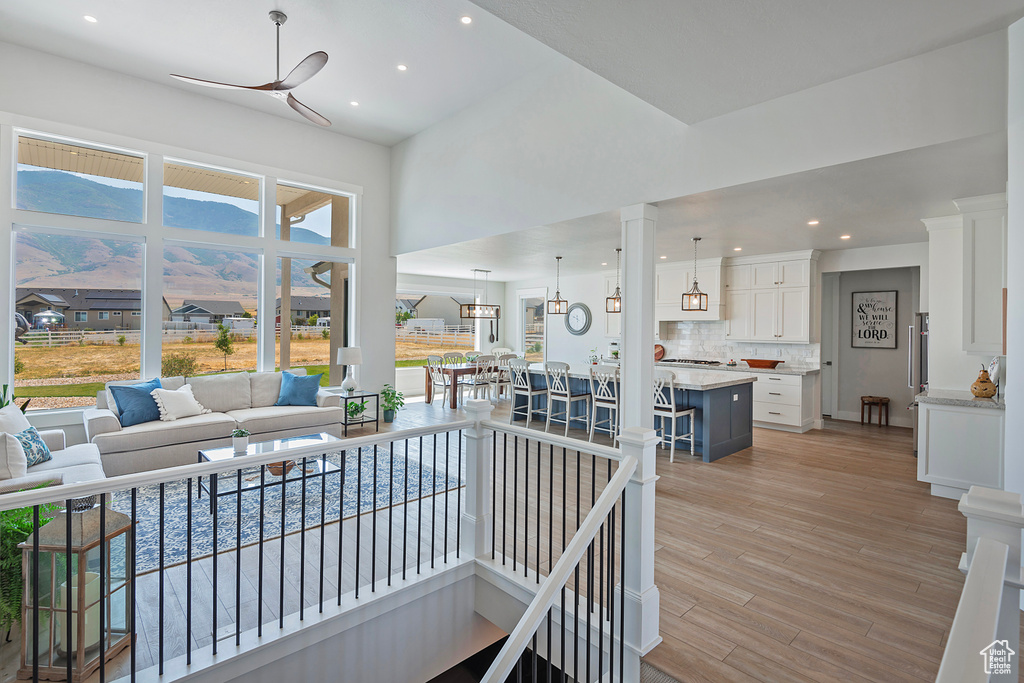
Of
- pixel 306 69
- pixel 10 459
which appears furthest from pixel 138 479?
pixel 306 69

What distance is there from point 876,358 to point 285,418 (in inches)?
325

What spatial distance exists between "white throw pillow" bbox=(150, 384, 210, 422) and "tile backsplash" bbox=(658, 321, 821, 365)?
272 inches

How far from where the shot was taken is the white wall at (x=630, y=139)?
2.67 m

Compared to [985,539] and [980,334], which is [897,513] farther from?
[985,539]

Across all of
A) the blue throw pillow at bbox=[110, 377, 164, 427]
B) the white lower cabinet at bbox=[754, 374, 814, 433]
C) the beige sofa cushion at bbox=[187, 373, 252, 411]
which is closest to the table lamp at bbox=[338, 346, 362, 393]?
the beige sofa cushion at bbox=[187, 373, 252, 411]

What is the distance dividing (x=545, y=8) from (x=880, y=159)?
87.4 inches

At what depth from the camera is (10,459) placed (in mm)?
3010

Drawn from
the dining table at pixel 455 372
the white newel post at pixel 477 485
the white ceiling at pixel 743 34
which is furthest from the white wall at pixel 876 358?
the white newel post at pixel 477 485

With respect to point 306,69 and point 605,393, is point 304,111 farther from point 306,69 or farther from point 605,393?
point 605,393

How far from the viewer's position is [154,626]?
7.69 feet

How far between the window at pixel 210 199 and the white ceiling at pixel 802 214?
212 cm

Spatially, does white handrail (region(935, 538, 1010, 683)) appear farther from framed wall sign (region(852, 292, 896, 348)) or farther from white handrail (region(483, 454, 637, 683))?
framed wall sign (region(852, 292, 896, 348))

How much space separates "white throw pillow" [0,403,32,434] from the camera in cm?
347

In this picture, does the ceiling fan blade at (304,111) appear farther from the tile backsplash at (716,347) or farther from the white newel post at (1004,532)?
the tile backsplash at (716,347)
